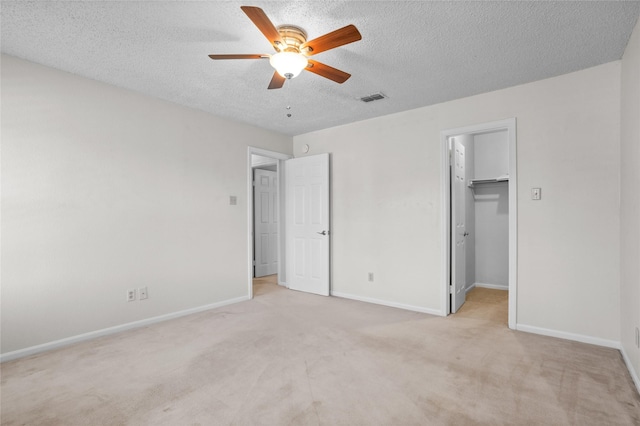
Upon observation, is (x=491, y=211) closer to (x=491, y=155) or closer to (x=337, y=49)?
(x=491, y=155)

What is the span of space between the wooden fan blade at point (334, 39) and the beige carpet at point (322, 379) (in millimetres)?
2242

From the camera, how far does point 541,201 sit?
317cm

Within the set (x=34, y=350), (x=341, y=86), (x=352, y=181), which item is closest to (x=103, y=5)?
(x=341, y=86)

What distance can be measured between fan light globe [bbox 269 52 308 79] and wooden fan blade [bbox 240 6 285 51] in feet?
0.24

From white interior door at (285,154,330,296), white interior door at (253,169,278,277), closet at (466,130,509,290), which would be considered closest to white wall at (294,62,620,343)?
white interior door at (285,154,330,296)

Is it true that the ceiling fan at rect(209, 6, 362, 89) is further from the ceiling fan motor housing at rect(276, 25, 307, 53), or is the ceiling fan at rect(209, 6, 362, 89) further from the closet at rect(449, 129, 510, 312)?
the closet at rect(449, 129, 510, 312)

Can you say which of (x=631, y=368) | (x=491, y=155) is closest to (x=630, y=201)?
(x=631, y=368)

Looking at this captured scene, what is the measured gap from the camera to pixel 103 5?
6.75 feet

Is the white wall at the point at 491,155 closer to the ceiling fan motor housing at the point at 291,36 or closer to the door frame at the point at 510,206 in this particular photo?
the door frame at the point at 510,206

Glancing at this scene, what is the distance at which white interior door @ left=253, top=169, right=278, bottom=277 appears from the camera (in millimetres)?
6258

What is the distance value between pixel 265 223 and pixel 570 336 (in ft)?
16.2

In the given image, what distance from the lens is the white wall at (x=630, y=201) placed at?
2.22m

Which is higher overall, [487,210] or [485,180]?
[485,180]

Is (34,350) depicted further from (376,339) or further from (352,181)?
(352,181)
